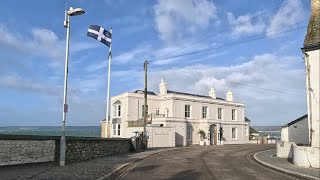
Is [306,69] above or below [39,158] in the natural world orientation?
Result: above

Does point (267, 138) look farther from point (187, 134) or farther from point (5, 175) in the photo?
point (5, 175)

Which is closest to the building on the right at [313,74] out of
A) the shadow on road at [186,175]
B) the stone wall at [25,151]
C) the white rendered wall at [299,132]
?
the shadow on road at [186,175]

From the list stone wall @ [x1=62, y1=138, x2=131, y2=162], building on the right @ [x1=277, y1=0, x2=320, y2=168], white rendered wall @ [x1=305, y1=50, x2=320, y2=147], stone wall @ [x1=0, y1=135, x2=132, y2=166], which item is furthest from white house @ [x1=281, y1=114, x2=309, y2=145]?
stone wall @ [x1=0, y1=135, x2=132, y2=166]

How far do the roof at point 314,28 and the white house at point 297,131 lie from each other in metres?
10.8

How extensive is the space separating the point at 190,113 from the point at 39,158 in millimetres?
32954

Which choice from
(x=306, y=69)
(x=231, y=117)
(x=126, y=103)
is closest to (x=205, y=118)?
(x=231, y=117)

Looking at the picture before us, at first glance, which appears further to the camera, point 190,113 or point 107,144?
→ point 190,113

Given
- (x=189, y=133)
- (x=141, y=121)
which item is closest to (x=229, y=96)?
(x=189, y=133)

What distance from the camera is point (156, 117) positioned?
156ft

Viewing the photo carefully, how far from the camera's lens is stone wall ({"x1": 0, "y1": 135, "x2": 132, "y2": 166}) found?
682 inches

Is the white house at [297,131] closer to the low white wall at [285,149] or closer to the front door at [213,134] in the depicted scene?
the low white wall at [285,149]

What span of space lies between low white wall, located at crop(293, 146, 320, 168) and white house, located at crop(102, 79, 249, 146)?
2723cm

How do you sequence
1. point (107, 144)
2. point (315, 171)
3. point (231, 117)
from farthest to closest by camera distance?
point (231, 117) → point (107, 144) → point (315, 171)

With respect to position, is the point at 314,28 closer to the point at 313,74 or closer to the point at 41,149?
the point at 313,74
